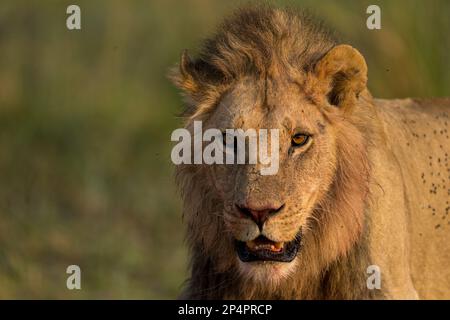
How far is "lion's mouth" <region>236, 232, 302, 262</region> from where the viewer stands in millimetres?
6141

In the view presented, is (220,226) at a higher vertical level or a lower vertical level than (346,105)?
lower

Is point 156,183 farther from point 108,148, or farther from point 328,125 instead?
point 328,125

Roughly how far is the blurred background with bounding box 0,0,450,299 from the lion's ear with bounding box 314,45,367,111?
346 centimetres

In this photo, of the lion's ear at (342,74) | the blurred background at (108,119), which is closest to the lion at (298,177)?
the lion's ear at (342,74)

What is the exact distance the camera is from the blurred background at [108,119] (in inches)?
407

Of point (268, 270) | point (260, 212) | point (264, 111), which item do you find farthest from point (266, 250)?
point (264, 111)

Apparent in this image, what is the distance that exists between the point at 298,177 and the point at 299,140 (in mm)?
198

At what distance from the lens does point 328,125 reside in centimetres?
643

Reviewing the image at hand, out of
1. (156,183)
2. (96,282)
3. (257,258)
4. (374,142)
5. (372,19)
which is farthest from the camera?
(156,183)

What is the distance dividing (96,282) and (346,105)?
398 cm

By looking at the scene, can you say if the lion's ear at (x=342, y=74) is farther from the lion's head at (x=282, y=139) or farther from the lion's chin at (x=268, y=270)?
the lion's chin at (x=268, y=270)

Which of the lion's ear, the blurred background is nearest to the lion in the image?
the lion's ear

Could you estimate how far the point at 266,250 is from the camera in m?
6.16
